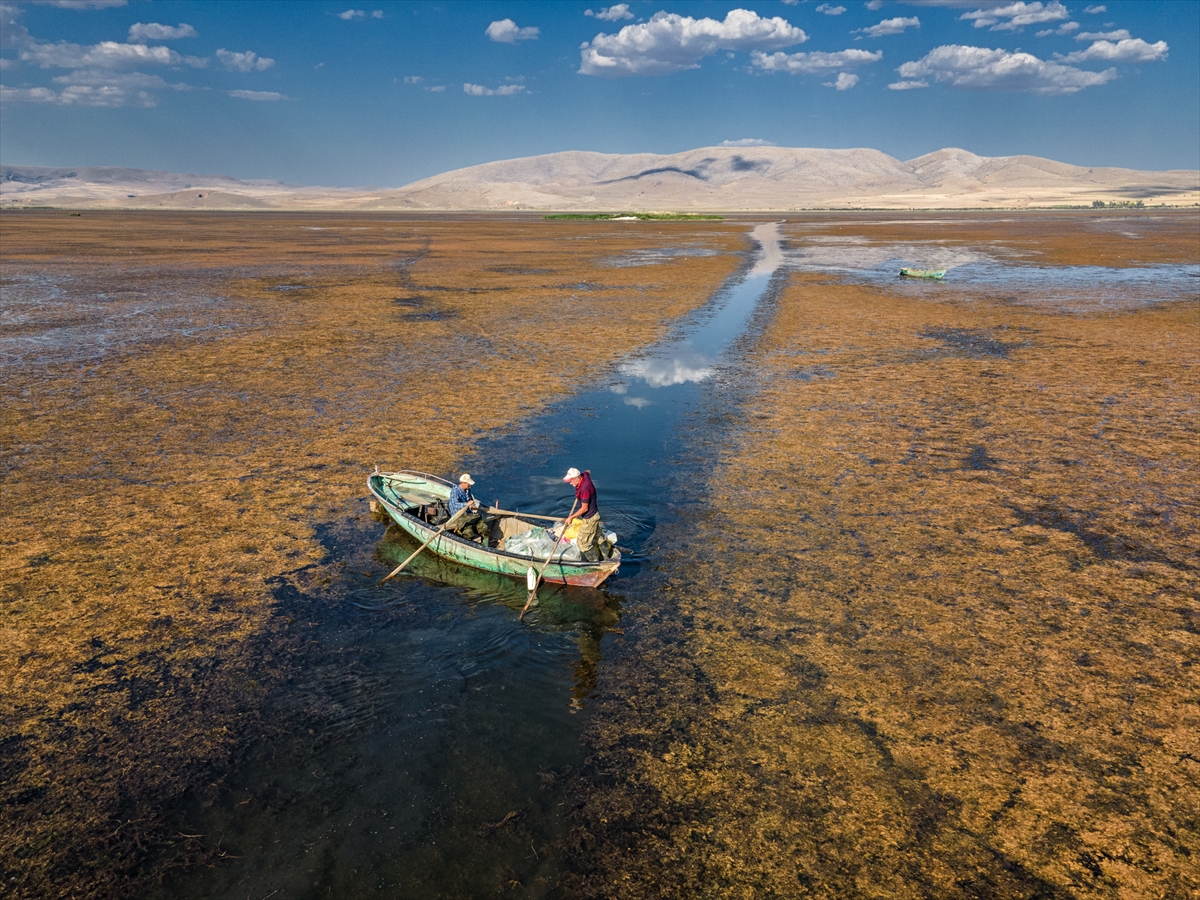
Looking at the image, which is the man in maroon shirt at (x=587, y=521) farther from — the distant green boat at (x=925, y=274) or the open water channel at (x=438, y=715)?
the distant green boat at (x=925, y=274)

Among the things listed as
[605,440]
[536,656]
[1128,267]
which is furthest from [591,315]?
[1128,267]

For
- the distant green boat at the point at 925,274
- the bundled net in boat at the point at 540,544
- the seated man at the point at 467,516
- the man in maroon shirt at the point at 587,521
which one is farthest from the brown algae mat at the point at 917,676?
the distant green boat at the point at 925,274

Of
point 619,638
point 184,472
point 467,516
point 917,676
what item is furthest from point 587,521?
point 184,472

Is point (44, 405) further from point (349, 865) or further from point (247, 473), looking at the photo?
point (349, 865)

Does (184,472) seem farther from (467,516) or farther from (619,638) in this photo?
(619,638)

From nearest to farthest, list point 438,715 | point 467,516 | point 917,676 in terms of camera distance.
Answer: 1. point 438,715
2. point 917,676
3. point 467,516

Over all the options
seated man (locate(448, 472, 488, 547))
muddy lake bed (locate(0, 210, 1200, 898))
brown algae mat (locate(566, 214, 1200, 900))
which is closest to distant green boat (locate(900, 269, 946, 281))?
muddy lake bed (locate(0, 210, 1200, 898))
